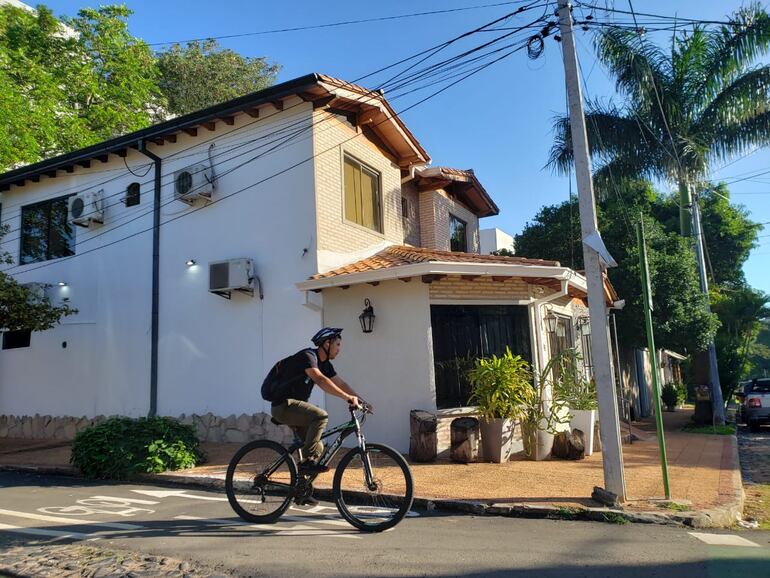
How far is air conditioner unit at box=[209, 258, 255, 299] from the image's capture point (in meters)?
10.5

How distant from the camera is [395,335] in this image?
9.80 metres

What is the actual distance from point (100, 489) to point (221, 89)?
25.6m

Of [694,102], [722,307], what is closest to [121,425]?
[694,102]

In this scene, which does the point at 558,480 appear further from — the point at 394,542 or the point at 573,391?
the point at 394,542

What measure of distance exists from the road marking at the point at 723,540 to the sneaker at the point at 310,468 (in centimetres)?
337

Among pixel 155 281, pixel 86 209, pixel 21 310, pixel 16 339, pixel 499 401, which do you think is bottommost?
pixel 499 401

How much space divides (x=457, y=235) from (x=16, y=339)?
11698 mm

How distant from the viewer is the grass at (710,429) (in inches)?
568

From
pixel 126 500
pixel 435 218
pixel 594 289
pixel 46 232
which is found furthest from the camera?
pixel 435 218

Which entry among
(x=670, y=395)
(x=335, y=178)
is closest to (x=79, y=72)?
(x=335, y=178)

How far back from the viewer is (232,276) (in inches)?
417

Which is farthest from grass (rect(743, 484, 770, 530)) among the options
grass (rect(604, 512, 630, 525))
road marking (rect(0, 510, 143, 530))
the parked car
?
the parked car

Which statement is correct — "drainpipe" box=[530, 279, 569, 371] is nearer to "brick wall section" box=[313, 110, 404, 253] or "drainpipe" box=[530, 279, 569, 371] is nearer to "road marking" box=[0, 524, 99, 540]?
"brick wall section" box=[313, 110, 404, 253]

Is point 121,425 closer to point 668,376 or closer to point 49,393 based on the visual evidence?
point 49,393
